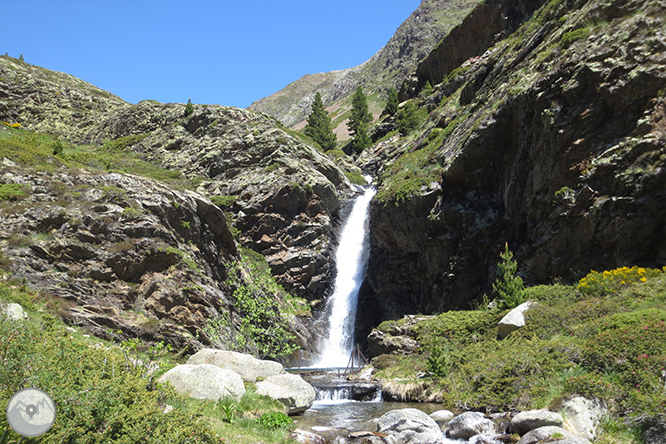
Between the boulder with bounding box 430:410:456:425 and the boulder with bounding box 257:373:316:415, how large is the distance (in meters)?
4.27

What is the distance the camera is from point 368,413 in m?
14.4

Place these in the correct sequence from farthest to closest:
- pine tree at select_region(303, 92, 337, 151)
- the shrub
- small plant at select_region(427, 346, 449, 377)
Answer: pine tree at select_region(303, 92, 337, 151)
the shrub
small plant at select_region(427, 346, 449, 377)

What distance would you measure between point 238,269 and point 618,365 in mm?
23859

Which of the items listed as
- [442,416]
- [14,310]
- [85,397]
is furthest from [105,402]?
[442,416]

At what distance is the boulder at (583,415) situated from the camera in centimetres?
877

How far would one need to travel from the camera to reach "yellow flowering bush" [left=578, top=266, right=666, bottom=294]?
Answer: 561 inches

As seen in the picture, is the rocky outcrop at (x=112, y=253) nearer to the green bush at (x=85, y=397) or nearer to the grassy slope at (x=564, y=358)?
the green bush at (x=85, y=397)

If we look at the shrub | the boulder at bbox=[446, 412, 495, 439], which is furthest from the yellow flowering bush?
the shrub

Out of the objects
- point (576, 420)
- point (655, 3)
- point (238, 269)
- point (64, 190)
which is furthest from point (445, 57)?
point (576, 420)

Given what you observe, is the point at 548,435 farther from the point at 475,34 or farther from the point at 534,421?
the point at 475,34

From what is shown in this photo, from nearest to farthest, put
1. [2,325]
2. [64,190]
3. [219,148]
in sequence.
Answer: [2,325]
[64,190]
[219,148]

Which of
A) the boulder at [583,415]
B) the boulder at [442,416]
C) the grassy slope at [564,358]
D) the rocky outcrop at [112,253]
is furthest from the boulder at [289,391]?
the boulder at [583,415]

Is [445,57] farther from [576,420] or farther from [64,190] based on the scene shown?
[576,420]

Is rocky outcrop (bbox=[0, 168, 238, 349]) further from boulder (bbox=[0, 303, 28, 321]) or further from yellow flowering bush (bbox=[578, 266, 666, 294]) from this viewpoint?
yellow flowering bush (bbox=[578, 266, 666, 294])
